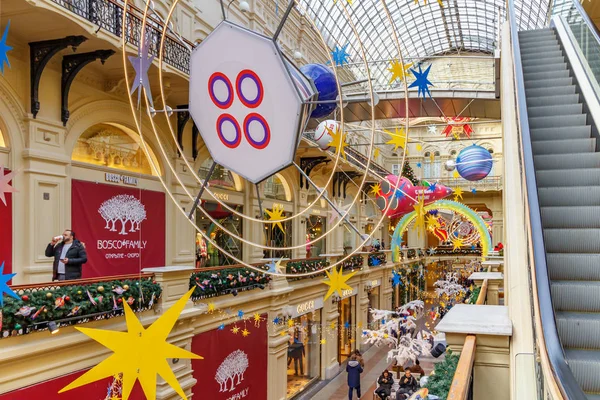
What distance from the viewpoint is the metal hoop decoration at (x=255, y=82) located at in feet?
9.12

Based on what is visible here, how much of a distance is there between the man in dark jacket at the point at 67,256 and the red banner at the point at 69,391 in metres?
1.53

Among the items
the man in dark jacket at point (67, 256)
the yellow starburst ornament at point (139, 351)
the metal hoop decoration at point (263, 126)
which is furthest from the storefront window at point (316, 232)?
the metal hoop decoration at point (263, 126)

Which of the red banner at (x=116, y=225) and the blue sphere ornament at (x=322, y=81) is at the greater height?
the blue sphere ornament at (x=322, y=81)

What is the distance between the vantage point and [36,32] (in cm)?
847

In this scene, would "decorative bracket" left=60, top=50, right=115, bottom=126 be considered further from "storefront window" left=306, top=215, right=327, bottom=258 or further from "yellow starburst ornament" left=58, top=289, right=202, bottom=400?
"storefront window" left=306, top=215, right=327, bottom=258

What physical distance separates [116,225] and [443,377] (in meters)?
9.18

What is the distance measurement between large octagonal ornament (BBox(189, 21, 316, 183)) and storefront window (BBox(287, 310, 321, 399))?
523 inches

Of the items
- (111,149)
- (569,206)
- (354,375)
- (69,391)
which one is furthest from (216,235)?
(569,206)

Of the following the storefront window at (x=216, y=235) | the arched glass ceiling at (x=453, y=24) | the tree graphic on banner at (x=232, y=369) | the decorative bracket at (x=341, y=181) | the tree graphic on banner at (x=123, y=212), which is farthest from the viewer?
the arched glass ceiling at (x=453, y=24)

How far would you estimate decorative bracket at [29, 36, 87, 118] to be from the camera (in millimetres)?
8688

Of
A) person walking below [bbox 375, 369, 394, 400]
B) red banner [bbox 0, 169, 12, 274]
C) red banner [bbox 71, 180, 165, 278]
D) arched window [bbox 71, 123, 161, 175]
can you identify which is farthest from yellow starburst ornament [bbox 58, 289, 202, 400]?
person walking below [bbox 375, 369, 394, 400]

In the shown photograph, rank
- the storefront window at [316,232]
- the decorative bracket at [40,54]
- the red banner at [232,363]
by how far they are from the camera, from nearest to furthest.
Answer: the decorative bracket at [40,54]
the red banner at [232,363]
the storefront window at [316,232]

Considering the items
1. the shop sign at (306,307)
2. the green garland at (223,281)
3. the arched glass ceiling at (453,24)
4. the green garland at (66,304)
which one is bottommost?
the shop sign at (306,307)

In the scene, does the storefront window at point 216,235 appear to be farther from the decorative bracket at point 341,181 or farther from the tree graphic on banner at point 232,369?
the decorative bracket at point 341,181
